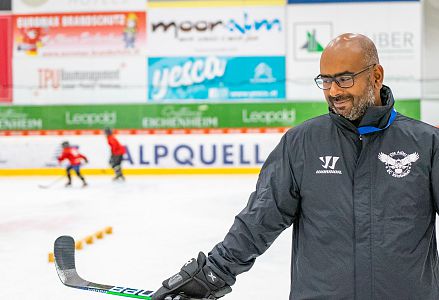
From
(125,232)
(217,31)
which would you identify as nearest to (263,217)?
(125,232)

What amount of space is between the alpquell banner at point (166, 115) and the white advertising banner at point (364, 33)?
1.31ft

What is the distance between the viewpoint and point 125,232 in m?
6.88

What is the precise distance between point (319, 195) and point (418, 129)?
31 cm

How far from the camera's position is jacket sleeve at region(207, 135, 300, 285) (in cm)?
177

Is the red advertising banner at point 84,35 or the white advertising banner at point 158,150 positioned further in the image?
the red advertising banner at point 84,35

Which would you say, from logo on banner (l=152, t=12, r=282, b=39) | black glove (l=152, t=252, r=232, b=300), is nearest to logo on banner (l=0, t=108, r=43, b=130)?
logo on banner (l=152, t=12, r=282, b=39)

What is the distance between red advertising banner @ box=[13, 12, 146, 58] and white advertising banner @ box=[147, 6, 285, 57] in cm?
36

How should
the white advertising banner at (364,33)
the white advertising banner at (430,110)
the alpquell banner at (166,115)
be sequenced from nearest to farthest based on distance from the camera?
the white advertising banner at (430,110), the white advertising banner at (364,33), the alpquell banner at (166,115)

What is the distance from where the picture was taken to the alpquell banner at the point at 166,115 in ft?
47.8

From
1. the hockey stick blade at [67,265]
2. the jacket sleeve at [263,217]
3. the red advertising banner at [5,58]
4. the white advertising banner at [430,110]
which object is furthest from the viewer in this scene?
the red advertising banner at [5,58]

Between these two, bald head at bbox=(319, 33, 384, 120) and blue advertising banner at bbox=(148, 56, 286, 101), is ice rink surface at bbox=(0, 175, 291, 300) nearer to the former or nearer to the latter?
bald head at bbox=(319, 33, 384, 120)

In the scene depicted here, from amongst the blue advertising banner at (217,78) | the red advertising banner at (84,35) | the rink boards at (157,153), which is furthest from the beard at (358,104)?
the red advertising banner at (84,35)

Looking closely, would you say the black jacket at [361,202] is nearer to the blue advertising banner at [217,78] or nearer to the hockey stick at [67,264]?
the hockey stick at [67,264]

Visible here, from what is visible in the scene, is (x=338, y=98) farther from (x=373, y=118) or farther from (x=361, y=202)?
(x=361, y=202)
